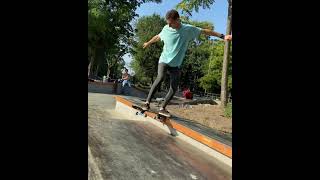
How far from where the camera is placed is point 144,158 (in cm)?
395

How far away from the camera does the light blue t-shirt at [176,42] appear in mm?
5227

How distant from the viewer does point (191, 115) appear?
1130 centimetres

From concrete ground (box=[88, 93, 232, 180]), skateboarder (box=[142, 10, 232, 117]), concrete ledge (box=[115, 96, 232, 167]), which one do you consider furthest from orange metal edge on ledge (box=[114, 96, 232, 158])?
skateboarder (box=[142, 10, 232, 117])

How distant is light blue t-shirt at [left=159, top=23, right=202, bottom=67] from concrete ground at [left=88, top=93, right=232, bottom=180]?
112 cm

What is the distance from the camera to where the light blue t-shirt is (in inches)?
206

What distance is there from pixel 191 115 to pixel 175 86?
5801mm

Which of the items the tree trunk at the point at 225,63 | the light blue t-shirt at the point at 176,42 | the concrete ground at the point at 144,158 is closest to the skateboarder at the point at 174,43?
the light blue t-shirt at the point at 176,42

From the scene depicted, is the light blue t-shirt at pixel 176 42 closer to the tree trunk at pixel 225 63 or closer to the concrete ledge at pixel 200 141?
the concrete ledge at pixel 200 141

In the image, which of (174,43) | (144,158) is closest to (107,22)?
(174,43)

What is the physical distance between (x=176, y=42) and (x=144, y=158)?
192 cm
